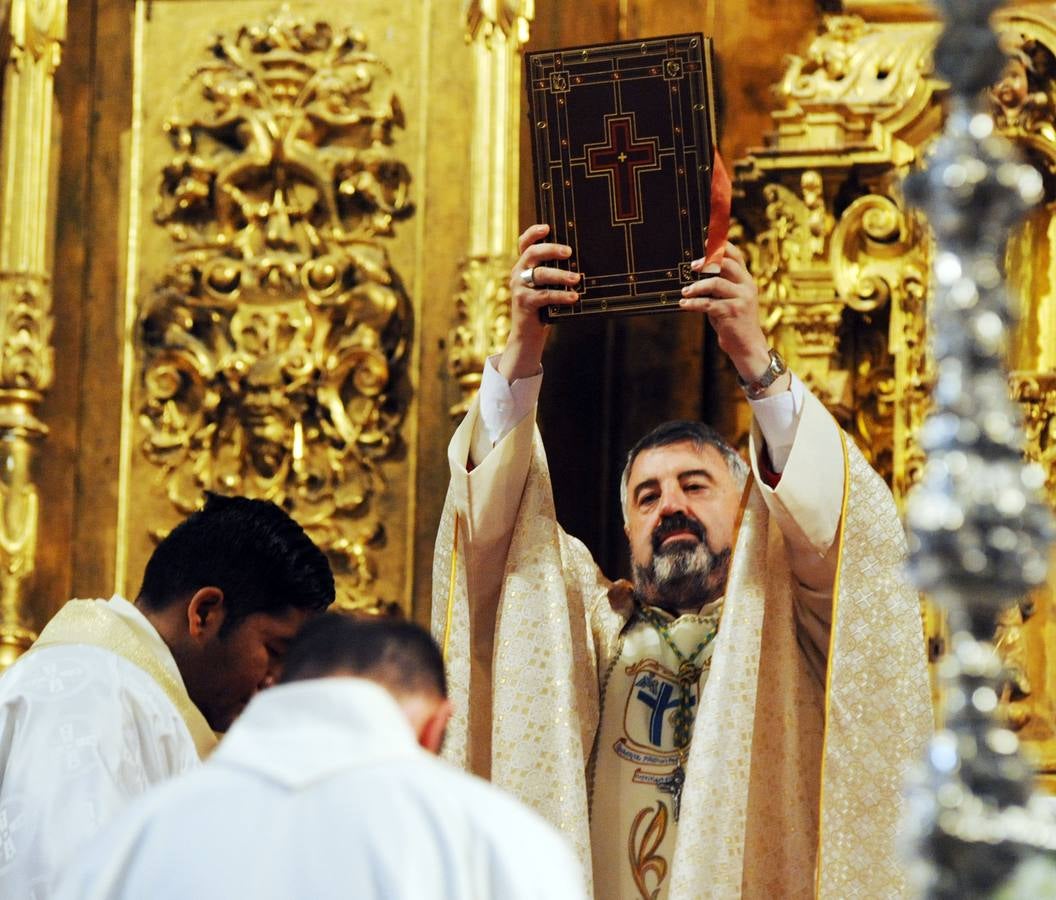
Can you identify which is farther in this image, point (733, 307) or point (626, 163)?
point (626, 163)

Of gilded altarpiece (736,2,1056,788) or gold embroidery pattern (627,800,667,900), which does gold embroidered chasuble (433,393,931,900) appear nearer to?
gold embroidery pattern (627,800,667,900)

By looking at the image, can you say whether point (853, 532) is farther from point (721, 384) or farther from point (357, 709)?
point (357, 709)

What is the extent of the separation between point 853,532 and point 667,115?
3.19 feet

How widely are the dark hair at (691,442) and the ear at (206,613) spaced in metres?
1.22

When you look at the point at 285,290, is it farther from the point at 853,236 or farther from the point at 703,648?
the point at 703,648

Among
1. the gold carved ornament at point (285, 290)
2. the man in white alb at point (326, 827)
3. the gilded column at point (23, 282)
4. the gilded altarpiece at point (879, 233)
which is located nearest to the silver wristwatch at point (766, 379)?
the gilded altarpiece at point (879, 233)

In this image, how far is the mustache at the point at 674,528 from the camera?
5.06 meters

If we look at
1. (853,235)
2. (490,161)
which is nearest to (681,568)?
(853,235)

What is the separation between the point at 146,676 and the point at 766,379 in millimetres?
1423

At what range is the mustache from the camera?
16.6 ft

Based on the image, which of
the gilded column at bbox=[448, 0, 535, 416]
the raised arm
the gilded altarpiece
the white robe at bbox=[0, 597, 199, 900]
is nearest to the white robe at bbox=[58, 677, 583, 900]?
the white robe at bbox=[0, 597, 199, 900]

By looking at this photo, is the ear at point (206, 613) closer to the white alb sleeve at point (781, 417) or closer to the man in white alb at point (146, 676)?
the man in white alb at point (146, 676)

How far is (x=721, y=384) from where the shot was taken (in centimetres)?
627

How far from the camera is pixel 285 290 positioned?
6.30 metres
